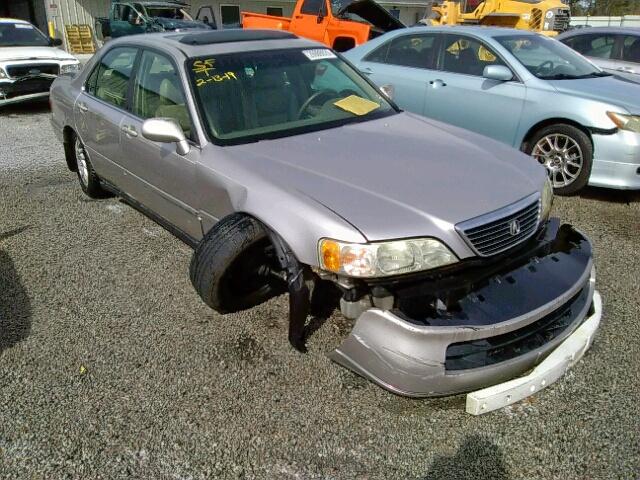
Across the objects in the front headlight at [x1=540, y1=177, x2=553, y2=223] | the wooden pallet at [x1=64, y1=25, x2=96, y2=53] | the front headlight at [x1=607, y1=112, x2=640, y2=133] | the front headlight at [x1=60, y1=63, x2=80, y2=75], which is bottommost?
the wooden pallet at [x1=64, y1=25, x2=96, y2=53]

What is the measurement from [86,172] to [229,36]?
2140mm

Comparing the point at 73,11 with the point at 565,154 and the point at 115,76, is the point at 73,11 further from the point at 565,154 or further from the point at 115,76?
the point at 565,154

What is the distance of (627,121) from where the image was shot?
4711 mm

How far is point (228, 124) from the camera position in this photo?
3.20 metres

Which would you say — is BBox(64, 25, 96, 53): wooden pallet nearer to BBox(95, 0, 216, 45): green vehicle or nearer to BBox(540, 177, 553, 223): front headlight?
BBox(95, 0, 216, 45): green vehicle

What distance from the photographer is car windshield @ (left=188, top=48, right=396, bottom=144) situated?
3223 mm

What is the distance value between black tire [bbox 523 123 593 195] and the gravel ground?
145 centimetres

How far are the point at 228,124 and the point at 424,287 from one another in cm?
161

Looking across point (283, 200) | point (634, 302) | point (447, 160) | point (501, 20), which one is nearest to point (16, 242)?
point (283, 200)

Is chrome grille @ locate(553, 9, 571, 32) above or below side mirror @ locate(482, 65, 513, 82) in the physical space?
below

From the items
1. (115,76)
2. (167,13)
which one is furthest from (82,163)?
(167,13)

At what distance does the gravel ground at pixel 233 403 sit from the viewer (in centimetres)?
222

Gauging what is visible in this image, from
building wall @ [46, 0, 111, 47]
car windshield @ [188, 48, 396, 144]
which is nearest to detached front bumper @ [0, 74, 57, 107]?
car windshield @ [188, 48, 396, 144]

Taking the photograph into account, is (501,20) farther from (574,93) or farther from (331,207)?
(331,207)
